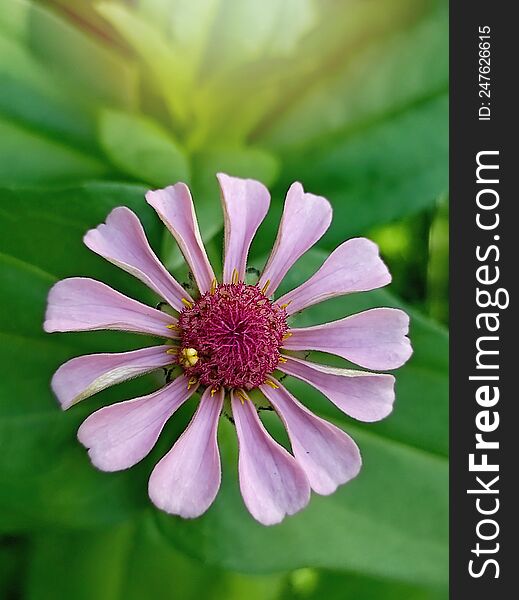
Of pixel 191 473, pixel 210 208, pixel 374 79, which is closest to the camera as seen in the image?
pixel 191 473

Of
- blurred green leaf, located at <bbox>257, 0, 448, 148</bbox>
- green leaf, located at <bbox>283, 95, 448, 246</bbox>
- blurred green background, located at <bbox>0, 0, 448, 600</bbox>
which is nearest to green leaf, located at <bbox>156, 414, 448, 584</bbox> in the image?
blurred green background, located at <bbox>0, 0, 448, 600</bbox>

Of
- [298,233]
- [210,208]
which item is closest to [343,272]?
[298,233]

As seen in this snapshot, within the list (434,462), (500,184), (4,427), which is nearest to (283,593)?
(434,462)

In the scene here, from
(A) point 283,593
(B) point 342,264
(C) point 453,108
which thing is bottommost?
(A) point 283,593

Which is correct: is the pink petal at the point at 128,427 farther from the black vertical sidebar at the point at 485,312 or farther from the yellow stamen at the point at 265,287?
the black vertical sidebar at the point at 485,312

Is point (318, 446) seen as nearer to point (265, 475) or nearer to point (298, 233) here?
point (265, 475)

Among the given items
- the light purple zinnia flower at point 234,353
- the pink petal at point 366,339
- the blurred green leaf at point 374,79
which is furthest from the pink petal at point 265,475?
the blurred green leaf at point 374,79

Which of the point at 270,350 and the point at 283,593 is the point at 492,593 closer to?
the point at 283,593
